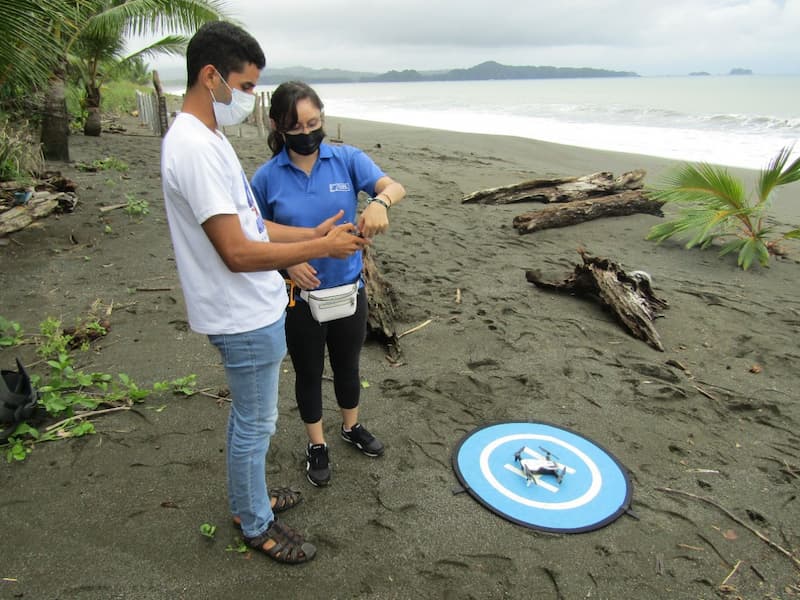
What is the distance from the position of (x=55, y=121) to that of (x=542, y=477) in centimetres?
1127

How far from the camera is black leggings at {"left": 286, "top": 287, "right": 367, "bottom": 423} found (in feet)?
8.38

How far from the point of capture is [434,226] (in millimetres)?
7855

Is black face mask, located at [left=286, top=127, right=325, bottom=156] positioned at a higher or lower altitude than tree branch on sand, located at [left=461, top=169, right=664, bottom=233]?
higher

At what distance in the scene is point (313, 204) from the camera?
2428 mm

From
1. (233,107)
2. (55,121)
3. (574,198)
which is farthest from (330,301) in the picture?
(55,121)

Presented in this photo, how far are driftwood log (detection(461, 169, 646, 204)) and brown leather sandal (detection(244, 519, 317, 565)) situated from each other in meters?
7.63

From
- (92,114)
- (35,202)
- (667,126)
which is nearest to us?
(35,202)

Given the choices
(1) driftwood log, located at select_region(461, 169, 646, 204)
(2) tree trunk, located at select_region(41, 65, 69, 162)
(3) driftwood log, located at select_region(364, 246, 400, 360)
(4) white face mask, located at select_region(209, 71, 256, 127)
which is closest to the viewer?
(4) white face mask, located at select_region(209, 71, 256, 127)

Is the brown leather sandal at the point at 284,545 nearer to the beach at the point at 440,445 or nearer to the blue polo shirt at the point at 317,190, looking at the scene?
the beach at the point at 440,445

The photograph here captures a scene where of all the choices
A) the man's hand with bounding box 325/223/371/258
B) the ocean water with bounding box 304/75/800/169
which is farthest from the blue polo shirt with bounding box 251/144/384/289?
the ocean water with bounding box 304/75/800/169

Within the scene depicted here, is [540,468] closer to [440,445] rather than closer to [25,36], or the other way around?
[440,445]

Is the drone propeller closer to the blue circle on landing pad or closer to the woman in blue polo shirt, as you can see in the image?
the blue circle on landing pad

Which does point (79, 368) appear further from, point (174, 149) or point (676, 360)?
point (676, 360)

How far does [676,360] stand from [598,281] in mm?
1079
